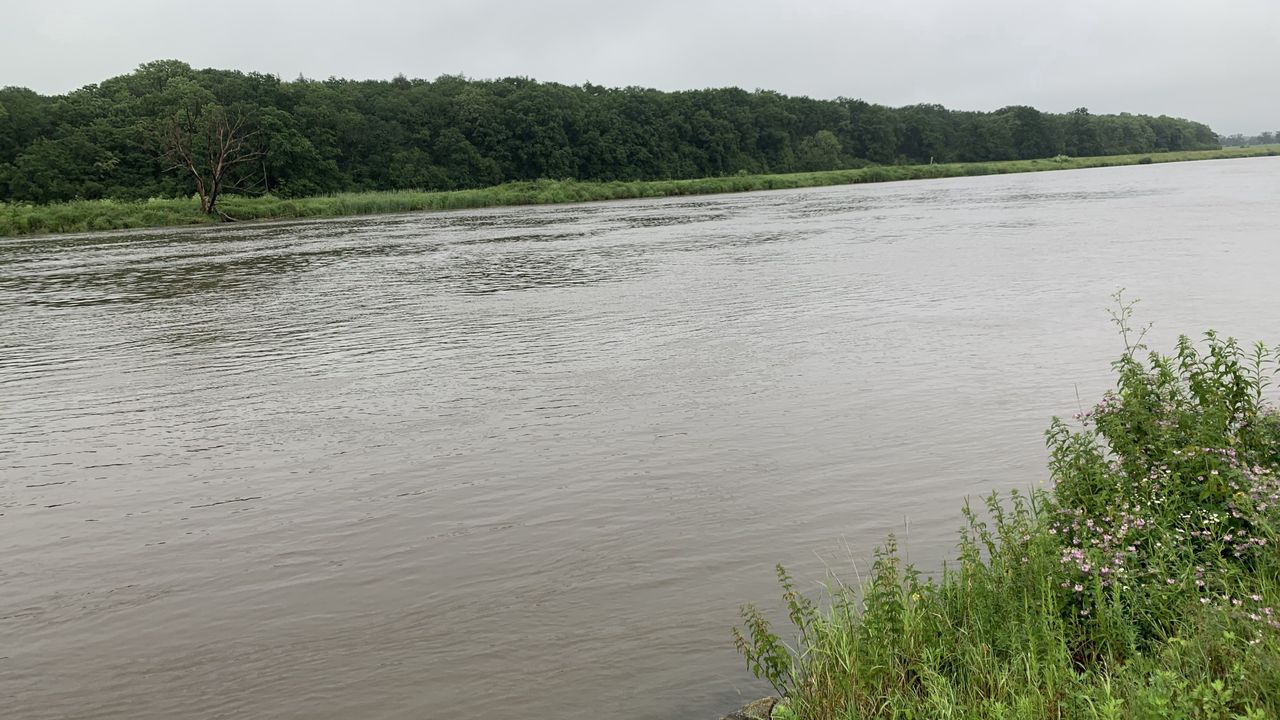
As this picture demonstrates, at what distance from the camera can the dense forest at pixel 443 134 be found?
311ft

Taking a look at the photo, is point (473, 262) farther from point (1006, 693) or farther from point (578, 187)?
point (578, 187)

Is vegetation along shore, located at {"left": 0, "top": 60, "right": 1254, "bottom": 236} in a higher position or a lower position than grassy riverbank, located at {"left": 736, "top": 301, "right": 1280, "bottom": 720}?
higher

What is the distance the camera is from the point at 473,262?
123ft

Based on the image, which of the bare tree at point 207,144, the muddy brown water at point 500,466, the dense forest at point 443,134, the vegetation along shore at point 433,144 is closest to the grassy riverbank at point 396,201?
the vegetation along shore at point 433,144

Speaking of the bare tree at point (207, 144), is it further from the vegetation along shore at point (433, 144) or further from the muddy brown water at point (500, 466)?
the muddy brown water at point (500, 466)

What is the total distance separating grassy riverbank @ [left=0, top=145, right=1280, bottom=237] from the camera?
71.4 m

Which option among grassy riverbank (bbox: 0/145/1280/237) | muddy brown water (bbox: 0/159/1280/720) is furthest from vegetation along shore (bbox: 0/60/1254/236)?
muddy brown water (bbox: 0/159/1280/720)

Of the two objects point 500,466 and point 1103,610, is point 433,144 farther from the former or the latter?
point 1103,610

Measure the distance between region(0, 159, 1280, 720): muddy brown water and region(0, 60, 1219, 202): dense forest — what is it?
6301 cm

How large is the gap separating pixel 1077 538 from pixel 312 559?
628 centimetres

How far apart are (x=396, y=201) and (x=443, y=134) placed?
3971cm

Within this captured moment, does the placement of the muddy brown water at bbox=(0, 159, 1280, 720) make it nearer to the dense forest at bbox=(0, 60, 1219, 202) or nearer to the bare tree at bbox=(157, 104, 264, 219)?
the dense forest at bbox=(0, 60, 1219, 202)

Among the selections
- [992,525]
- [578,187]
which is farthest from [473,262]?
[578,187]

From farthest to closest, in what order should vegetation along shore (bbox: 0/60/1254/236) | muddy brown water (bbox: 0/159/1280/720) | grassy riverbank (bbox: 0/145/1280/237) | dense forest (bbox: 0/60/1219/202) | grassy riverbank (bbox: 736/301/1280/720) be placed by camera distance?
1. dense forest (bbox: 0/60/1219/202)
2. vegetation along shore (bbox: 0/60/1254/236)
3. grassy riverbank (bbox: 0/145/1280/237)
4. muddy brown water (bbox: 0/159/1280/720)
5. grassy riverbank (bbox: 736/301/1280/720)
